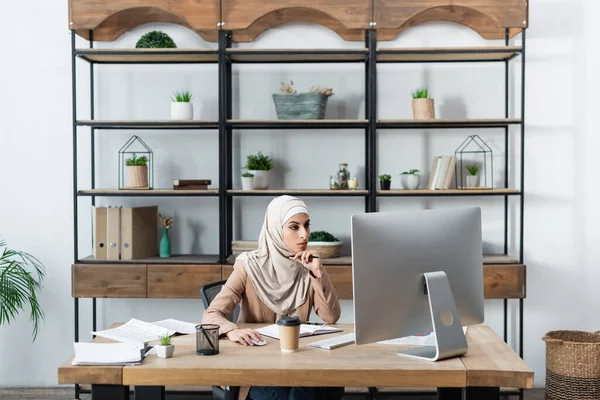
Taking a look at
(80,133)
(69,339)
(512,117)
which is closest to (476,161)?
(512,117)

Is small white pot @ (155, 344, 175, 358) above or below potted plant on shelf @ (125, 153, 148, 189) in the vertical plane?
below

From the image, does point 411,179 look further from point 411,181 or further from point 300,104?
point 300,104

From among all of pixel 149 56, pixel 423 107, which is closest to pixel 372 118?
pixel 423 107

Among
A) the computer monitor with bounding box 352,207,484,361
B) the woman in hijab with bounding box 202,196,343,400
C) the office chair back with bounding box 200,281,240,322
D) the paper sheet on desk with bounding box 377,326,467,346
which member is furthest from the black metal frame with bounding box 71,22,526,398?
the computer monitor with bounding box 352,207,484,361

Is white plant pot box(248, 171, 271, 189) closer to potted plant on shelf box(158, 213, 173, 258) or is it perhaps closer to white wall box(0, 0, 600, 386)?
white wall box(0, 0, 600, 386)

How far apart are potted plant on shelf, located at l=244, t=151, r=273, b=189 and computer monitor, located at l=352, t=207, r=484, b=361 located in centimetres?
206

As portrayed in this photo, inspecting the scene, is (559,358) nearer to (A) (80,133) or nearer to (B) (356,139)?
(B) (356,139)

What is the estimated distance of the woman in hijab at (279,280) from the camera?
270 cm

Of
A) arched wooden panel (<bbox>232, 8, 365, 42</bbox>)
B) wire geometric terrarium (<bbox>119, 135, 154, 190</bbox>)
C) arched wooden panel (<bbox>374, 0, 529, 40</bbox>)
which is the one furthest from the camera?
arched wooden panel (<bbox>232, 8, 365, 42</bbox>)

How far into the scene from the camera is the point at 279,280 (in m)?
2.77

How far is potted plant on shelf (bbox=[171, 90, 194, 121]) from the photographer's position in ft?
13.5

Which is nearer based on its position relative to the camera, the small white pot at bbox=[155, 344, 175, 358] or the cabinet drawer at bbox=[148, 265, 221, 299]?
the small white pot at bbox=[155, 344, 175, 358]

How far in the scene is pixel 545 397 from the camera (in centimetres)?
395

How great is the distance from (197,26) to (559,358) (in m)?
2.68
